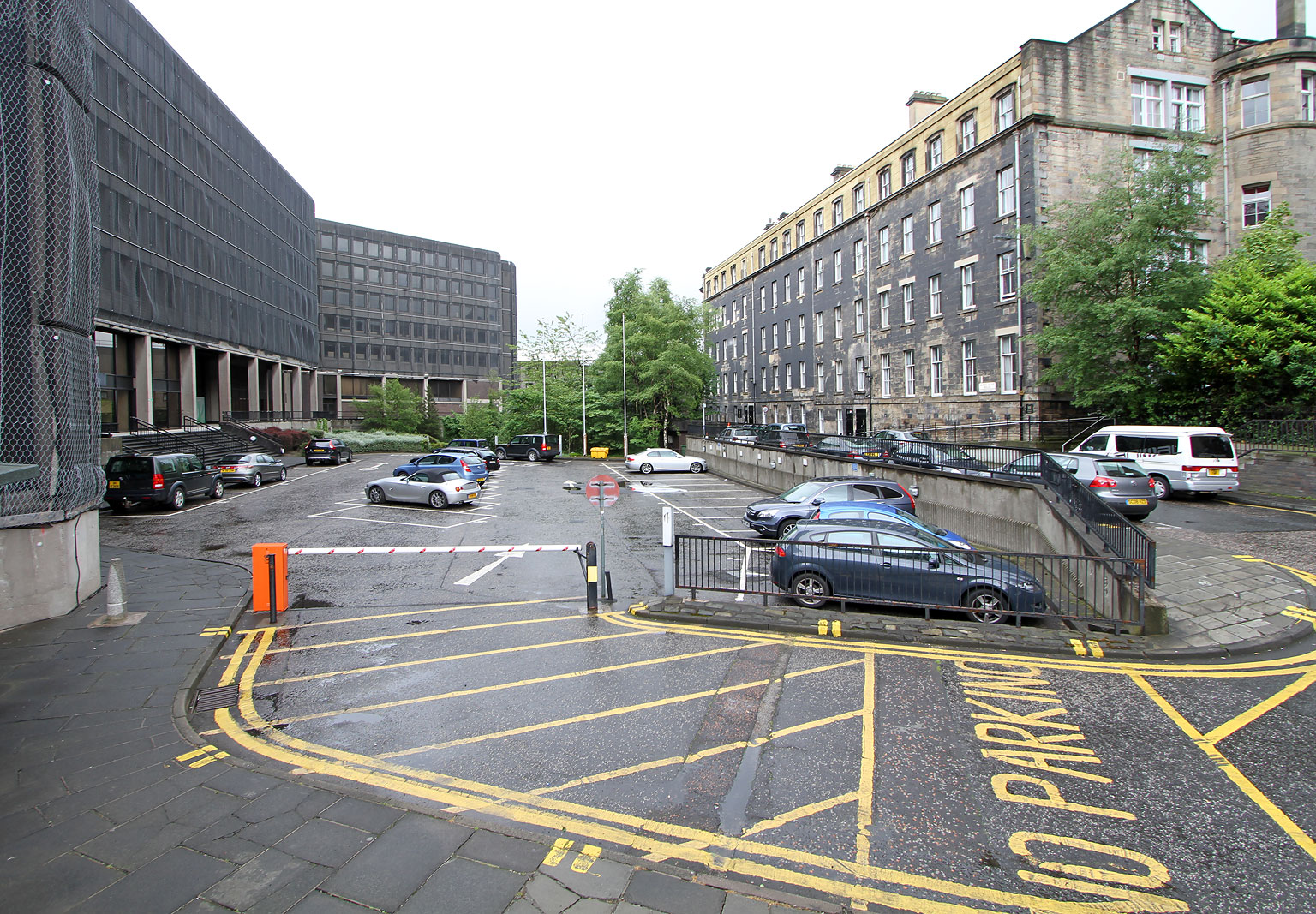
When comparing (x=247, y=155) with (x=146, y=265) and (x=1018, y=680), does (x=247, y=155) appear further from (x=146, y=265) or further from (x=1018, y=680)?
(x=1018, y=680)

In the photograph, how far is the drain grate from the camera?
741 cm

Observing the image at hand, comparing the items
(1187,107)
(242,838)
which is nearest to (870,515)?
(242,838)

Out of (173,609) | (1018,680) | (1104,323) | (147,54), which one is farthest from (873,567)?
(147,54)

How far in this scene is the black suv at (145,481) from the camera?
22141mm

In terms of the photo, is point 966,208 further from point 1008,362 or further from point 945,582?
point 945,582

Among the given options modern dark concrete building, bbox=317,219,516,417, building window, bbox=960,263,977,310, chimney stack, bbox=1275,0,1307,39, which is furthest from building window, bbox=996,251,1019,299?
modern dark concrete building, bbox=317,219,516,417

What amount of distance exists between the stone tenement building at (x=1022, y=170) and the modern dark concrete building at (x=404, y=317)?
52.4m

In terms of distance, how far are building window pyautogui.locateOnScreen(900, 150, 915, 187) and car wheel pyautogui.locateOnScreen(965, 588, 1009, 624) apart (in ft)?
117

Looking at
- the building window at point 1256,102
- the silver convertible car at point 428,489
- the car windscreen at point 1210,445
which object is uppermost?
the building window at point 1256,102

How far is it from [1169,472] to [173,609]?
83.9ft

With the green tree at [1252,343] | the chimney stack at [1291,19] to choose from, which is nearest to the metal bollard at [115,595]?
the green tree at [1252,343]

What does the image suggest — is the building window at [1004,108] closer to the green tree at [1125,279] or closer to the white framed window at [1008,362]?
the green tree at [1125,279]

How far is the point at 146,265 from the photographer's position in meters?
35.9

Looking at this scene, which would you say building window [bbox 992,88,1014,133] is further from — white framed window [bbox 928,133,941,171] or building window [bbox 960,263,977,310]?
building window [bbox 960,263,977,310]
